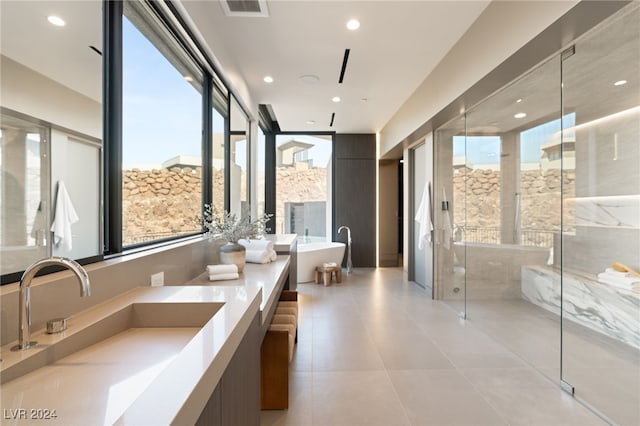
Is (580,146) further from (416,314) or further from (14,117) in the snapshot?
(14,117)

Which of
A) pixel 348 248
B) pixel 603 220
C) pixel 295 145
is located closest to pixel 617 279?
pixel 603 220

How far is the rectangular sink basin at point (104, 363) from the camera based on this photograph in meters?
0.71

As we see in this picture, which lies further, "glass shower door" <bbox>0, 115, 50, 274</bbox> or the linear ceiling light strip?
the linear ceiling light strip

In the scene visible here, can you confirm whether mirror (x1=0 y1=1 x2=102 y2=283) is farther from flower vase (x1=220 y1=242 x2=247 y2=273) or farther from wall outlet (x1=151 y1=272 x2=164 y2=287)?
flower vase (x1=220 y1=242 x2=247 y2=273)

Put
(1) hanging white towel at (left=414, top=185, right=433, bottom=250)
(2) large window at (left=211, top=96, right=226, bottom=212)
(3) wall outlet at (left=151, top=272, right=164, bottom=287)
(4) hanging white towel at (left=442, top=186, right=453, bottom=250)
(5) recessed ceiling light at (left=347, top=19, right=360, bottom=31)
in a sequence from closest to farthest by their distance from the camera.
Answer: (3) wall outlet at (left=151, top=272, right=164, bottom=287) < (5) recessed ceiling light at (left=347, top=19, right=360, bottom=31) < (2) large window at (left=211, top=96, right=226, bottom=212) < (4) hanging white towel at (left=442, top=186, right=453, bottom=250) < (1) hanging white towel at (left=414, top=185, right=433, bottom=250)

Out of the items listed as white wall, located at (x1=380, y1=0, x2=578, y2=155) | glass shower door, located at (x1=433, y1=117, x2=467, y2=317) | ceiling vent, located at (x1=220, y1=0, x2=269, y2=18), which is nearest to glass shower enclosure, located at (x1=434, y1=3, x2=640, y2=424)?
glass shower door, located at (x1=433, y1=117, x2=467, y2=317)

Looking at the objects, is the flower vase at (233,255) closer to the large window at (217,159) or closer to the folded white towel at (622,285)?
the large window at (217,159)

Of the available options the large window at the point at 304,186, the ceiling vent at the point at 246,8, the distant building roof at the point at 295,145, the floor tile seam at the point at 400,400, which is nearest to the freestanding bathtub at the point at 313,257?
the large window at the point at 304,186

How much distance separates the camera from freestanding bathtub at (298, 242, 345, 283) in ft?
18.6

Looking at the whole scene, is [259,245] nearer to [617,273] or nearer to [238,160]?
[238,160]

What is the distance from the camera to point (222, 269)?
2.08m

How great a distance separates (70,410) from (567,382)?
2934mm

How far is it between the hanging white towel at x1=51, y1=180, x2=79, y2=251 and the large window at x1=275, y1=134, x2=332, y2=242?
558 centimetres

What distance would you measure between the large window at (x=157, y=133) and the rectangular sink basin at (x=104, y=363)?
69cm
